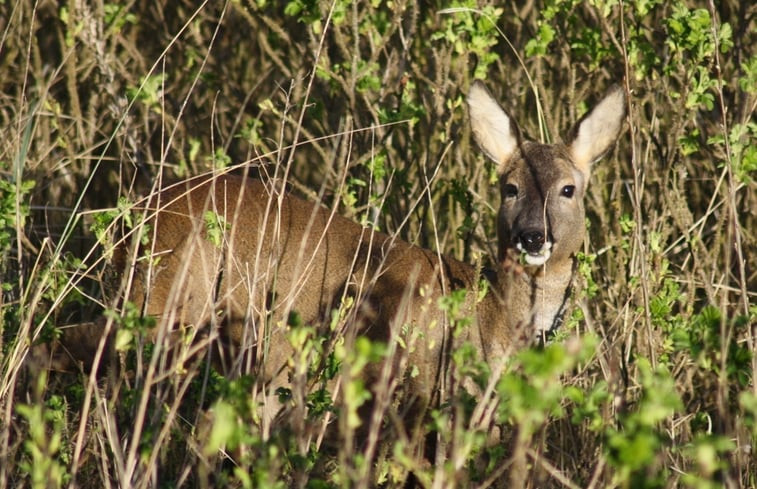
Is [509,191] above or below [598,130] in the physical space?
below

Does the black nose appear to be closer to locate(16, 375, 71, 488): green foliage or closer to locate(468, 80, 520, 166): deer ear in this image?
locate(468, 80, 520, 166): deer ear

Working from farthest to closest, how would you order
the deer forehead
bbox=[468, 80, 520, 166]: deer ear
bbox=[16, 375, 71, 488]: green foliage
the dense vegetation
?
bbox=[468, 80, 520, 166]: deer ear, the deer forehead, the dense vegetation, bbox=[16, 375, 71, 488]: green foliage

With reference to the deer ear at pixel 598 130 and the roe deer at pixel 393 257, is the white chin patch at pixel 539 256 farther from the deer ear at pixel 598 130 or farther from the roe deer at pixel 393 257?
the deer ear at pixel 598 130

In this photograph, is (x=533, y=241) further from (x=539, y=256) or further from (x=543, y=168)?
(x=543, y=168)

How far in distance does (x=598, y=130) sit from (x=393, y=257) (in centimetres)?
121

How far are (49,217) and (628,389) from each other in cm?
408

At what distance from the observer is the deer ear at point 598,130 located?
5.61 meters

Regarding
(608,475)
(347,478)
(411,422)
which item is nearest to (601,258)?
(411,422)

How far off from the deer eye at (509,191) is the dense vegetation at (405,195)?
0.21 meters

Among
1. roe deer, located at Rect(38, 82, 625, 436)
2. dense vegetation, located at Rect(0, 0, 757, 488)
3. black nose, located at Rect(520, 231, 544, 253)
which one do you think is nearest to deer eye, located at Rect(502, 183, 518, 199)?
roe deer, located at Rect(38, 82, 625, 436)

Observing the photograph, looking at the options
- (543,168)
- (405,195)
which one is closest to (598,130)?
(543,168)

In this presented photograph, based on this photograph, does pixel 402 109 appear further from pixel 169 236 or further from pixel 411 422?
pixel 411 422

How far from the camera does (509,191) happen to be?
5527 millimetres

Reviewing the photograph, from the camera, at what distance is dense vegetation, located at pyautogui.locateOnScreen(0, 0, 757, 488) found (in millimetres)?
3586
